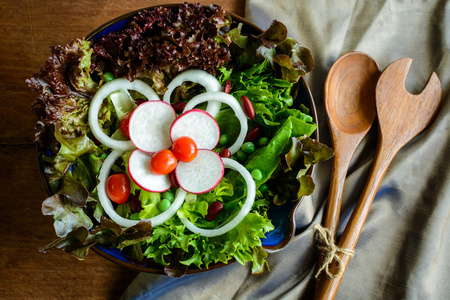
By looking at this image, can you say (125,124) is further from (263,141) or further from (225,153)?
(263,141)

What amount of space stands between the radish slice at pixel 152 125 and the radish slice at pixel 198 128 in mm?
77

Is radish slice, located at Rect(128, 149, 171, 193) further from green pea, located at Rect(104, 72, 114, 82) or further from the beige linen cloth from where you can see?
the beige linen cloth

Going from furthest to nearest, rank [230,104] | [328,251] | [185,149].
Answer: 1. [328,251]
2. [230,104]
3. [185,149]

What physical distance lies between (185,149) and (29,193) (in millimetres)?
1090

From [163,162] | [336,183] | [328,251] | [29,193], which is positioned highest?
[163,162]

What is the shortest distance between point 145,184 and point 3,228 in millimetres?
1049

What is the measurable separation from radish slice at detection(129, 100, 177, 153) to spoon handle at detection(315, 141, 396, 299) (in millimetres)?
1125

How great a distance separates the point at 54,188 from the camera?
181 centimetres

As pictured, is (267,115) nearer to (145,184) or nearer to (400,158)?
(145,184)

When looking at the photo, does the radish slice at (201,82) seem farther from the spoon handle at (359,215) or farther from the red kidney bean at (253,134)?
the spoon handle at (359,215)

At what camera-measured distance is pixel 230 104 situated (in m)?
1.88

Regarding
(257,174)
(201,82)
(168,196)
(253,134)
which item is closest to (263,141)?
(253,134)

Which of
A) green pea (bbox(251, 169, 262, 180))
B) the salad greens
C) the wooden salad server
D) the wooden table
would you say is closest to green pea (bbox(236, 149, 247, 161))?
the salad greens

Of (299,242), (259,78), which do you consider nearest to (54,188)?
(259,78)
